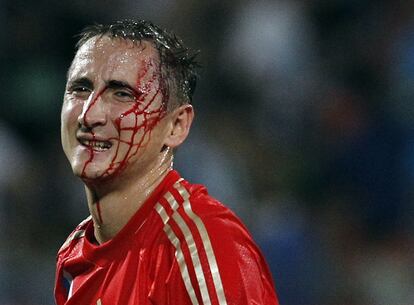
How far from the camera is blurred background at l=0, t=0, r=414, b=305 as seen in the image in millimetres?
4906

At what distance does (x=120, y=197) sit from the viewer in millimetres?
2725

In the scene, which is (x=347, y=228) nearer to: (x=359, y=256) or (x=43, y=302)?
(x=359, y=256)

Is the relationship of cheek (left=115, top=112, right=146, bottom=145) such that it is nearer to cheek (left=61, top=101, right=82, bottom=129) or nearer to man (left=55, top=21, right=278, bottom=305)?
man (left=55, top=21, right=278, bottom=305)

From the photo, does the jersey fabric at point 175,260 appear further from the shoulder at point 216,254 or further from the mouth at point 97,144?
the mouth at point 97,144

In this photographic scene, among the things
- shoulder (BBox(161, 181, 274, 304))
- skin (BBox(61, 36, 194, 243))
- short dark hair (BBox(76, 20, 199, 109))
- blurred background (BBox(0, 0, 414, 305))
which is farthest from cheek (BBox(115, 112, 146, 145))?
blurred background (BBox(0, 0, 414, 305))

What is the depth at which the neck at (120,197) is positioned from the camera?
8.91 feet

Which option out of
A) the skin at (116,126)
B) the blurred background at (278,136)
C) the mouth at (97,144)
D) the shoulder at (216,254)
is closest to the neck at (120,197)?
the skin at (116,126)

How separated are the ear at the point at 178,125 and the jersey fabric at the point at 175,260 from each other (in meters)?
0.10

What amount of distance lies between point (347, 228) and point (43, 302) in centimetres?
173

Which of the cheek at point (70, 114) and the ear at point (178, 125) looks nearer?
the cheek at point (70, 114)

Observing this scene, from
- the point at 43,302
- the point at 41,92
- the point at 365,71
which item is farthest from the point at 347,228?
the point at 41,92

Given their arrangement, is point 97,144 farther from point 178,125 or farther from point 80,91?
point 178,125

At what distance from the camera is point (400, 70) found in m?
5.43

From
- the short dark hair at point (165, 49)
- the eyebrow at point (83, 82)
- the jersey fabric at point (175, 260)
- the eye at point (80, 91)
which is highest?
the short dark hair at point (165, 49)
